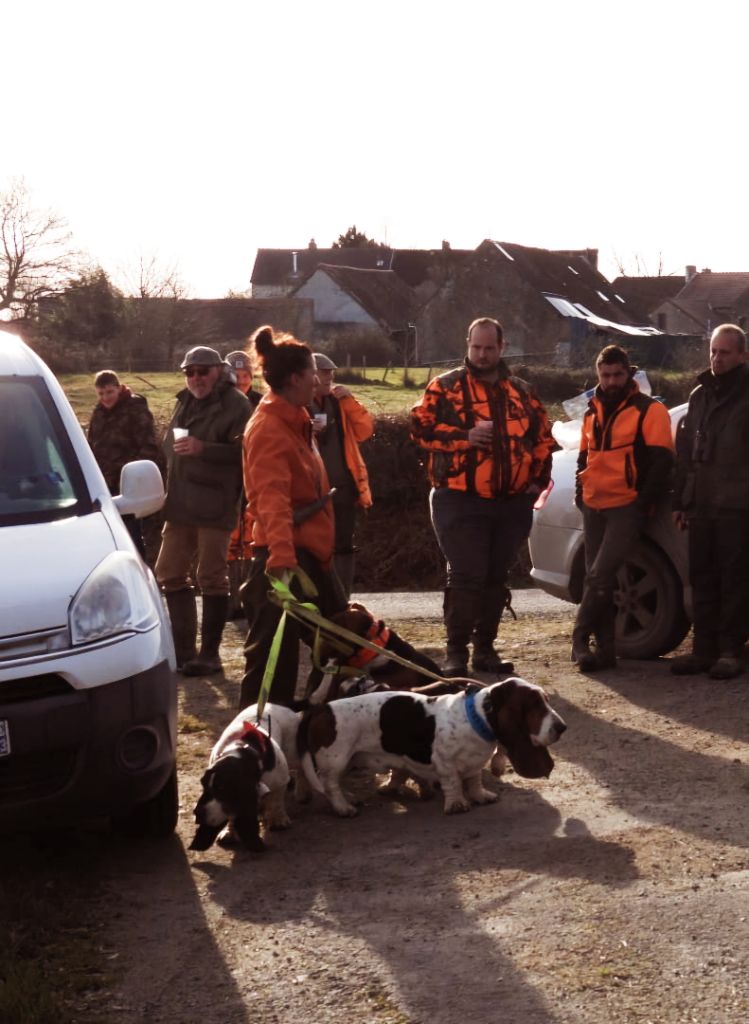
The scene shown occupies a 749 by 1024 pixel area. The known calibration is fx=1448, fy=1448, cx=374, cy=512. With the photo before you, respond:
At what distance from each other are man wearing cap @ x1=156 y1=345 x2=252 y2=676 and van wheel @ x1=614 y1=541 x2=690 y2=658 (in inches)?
100.0

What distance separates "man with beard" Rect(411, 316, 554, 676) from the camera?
8406 mm

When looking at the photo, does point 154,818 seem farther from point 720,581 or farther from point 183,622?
point 720,581

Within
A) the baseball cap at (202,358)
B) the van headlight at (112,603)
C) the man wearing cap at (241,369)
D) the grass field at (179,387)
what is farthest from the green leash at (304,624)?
the grass field at (179,387)

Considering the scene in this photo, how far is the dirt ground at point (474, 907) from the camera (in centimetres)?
399

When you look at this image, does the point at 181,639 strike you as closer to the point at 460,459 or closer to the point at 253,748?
the point at 460,459

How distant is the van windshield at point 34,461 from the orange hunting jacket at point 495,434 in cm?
293

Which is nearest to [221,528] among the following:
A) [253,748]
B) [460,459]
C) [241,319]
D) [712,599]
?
[460,459]

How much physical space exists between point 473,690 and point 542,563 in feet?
13.5

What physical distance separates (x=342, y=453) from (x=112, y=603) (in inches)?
194

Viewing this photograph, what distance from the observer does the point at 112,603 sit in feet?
16.7

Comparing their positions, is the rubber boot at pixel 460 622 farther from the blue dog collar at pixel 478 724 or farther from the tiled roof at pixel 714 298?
the tiled roof at pixel 714 298

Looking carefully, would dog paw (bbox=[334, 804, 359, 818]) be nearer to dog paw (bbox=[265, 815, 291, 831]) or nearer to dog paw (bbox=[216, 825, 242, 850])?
dog paw (bbox=[265, 815, 291, 831])

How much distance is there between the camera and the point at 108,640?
16.3 ft

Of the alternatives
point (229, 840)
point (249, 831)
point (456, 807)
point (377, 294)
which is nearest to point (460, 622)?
point (456, 807)
